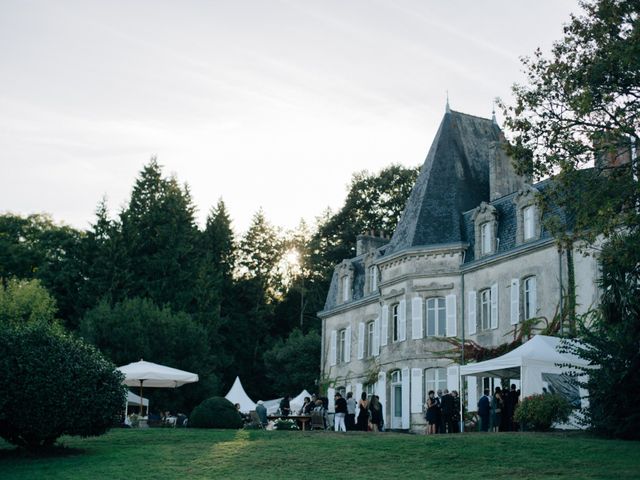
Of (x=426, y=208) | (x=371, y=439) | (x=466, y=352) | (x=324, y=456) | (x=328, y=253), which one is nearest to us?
(x=324, y=456)

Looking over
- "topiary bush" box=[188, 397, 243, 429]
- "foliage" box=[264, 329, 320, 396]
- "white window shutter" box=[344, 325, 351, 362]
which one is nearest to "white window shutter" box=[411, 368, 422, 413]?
"white window shutter" box=[344, 325, 351, 362]

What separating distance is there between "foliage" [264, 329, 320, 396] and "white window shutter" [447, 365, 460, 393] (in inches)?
790

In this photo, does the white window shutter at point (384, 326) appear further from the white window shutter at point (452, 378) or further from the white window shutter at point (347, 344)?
the white window shutter at point (347, 344)

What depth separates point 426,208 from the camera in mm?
34344

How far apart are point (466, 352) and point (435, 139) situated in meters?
9.64

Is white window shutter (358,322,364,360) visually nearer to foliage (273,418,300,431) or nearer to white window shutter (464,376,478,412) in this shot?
white window shutter (464,376,478,412)

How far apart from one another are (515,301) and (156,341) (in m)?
18.7

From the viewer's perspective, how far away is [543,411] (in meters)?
21.0

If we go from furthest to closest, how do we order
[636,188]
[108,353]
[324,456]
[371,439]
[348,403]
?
[108,353] → [348,403] → [371,439] → [324,456] → [636,188]

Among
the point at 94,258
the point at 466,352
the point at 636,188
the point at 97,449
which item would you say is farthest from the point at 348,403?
the point at 94,258

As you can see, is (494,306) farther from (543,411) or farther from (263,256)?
(263,256)

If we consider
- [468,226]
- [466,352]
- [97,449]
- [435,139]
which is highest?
[435,139]

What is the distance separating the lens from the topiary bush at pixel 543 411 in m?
21.0

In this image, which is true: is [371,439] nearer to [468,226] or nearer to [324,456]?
[324,456]
